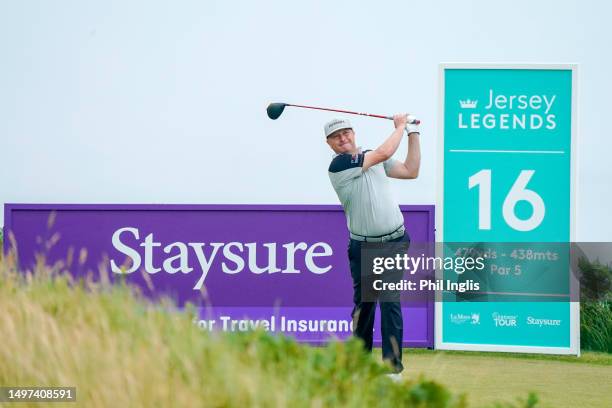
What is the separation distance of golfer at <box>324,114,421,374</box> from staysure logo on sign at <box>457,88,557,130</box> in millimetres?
2534

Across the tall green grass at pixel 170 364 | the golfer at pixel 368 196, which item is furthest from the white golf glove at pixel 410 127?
the tall green grass at pixel 170 364

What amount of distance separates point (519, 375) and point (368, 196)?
240 cm

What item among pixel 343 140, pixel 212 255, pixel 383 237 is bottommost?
pixel 212 255

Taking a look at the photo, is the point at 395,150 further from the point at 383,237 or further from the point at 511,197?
the point at 511,197

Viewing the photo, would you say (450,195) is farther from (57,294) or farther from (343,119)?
(57,294)

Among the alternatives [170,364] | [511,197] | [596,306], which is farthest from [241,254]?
[170,364]

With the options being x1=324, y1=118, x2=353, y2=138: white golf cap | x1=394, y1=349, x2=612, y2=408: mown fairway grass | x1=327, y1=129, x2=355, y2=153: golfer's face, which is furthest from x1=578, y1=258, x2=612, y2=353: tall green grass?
x1=324, y1=118, x2=353, y2=138: white golf cap

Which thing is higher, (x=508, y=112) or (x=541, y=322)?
(x=508, y=112)

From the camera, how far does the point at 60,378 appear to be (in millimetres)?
4578

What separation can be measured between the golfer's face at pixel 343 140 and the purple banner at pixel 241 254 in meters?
2.69

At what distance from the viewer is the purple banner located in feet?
34.5

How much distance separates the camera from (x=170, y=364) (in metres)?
4.43

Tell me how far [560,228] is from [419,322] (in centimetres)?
178

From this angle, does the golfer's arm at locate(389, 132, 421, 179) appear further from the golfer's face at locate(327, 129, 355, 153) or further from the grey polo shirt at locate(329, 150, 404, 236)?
the golfer's face at locate(327, 129, 355, 153)
